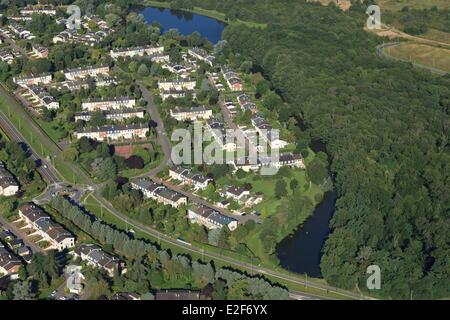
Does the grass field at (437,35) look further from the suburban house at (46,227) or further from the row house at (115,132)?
the suburban house at (46,227)

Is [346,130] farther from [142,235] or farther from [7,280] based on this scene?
[7,280]

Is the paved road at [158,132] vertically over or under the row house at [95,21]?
under

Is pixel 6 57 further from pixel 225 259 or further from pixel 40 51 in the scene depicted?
pixel 225 259

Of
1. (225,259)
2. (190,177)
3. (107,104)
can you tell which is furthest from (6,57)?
(225,259)

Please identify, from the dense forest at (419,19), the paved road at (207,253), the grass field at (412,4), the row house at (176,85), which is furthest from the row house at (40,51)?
the grass field at (412,4)

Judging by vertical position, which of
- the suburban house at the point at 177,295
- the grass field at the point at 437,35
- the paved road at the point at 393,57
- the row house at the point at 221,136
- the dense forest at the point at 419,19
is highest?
the suburban house at the point at 177,295

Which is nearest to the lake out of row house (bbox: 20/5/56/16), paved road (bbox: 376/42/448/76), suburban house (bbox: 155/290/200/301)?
row house (bbox: 20/5/56/16)
